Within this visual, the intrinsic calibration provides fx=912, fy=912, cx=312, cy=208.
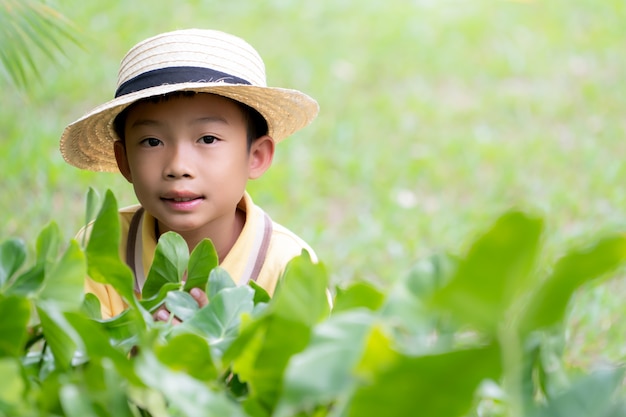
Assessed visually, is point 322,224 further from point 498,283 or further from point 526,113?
point 498,283

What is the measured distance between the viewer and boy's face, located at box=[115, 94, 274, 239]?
5.94 feet

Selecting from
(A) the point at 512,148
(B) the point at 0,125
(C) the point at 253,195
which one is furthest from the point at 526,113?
(B) the point at 0,125

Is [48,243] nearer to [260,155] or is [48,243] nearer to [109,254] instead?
[109,254]

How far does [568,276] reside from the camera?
55cm

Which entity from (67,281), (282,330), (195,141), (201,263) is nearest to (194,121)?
(195,141)

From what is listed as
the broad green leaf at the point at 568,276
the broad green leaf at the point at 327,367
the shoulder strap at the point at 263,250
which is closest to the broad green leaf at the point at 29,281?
the broad green leaf at the point at 327,367

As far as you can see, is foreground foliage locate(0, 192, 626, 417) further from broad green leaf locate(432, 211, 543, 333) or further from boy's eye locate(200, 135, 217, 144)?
boy's eye locate(200, 135, 217, 144)

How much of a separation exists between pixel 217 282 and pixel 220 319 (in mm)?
94

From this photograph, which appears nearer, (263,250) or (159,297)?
(159,297)

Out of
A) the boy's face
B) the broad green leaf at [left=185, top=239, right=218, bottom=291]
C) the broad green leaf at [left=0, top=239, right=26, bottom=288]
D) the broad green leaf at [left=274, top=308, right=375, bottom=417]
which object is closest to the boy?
the boy's face

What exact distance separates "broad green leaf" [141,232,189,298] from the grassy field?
7.19ft

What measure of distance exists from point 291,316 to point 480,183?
357 centimetres

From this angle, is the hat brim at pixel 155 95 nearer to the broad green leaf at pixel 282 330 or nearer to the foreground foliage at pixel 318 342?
the foreground foliage at pixel 318 342

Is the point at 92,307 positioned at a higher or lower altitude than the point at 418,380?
higher
